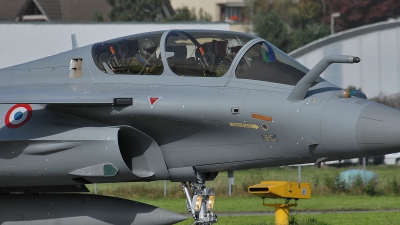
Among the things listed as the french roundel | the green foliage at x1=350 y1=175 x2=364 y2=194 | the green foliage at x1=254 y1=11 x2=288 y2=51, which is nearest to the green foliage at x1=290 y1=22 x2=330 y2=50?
the green foliage at x1=254 y1=11 x2=288 y2=51

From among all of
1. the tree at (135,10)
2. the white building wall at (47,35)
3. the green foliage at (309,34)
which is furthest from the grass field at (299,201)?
the green foliage at (309,34)

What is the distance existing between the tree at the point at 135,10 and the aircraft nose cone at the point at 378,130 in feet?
152

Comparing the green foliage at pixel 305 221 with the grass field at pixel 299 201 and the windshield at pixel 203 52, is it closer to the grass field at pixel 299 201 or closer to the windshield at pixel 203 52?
the grass field at pixel 299 201

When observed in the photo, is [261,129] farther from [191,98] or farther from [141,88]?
[141,88]

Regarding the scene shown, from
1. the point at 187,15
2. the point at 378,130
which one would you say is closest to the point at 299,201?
the point at 378,130

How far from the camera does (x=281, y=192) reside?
11.7m

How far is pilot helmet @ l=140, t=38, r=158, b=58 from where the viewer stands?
360 inches

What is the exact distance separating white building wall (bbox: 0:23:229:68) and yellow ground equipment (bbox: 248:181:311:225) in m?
9.98

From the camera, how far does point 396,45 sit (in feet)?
141

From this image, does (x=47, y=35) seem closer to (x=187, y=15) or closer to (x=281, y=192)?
(x=281, y=192)

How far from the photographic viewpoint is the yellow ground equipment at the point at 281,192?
457 inches

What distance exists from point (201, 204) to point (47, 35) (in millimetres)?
15182

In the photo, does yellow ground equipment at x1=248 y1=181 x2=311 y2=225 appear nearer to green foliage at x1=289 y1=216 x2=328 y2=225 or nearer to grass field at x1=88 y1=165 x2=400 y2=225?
green foliage at x1=289 y1=216 x2=328 y2=225

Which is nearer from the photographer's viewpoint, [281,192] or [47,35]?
[281,192]
